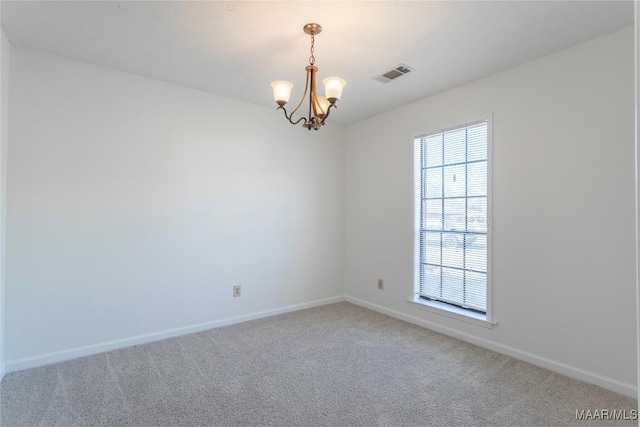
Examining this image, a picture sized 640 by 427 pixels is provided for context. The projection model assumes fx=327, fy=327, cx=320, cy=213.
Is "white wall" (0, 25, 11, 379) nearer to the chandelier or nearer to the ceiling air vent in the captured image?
the chandelier

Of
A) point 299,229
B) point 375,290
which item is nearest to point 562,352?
point 375,290

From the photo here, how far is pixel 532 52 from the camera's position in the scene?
8.53 ft

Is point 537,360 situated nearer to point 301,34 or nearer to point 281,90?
point 281,90

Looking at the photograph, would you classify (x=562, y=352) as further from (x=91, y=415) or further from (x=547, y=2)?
(x=91, y=415)

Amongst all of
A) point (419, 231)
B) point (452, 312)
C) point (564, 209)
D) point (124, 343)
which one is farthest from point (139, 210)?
point (564, 209)

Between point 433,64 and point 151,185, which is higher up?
point 433,64

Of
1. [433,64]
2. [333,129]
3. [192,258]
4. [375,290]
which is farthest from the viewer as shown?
[333,129]

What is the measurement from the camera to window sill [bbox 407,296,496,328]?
3.07m

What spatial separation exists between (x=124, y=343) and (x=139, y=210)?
123 cm

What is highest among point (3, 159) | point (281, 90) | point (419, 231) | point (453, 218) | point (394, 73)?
point (394, 73)

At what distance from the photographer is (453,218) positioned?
3.41m

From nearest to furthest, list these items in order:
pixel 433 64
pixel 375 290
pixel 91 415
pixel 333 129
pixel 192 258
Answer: pixel 91 415 < pixel 433 64 < pixel 192 258 < pixel 375 290 < pixel 333 129

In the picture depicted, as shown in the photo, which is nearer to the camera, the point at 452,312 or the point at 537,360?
the point at 537,360

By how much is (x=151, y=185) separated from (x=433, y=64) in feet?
9.23
